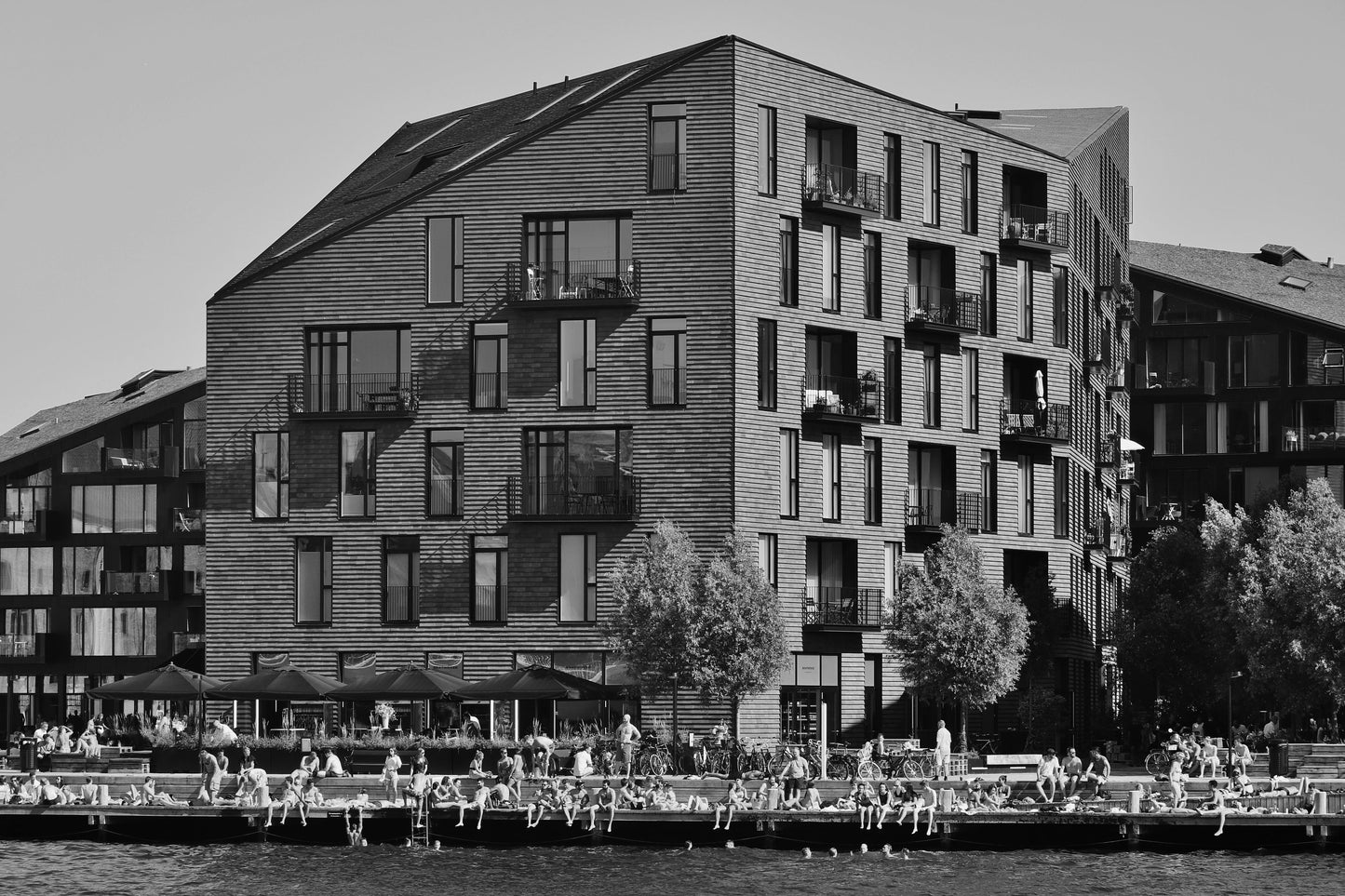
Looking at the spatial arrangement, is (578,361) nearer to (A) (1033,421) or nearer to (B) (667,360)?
(B) (667,360)

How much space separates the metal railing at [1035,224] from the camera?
315 feet

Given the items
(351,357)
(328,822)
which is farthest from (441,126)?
(328,822)

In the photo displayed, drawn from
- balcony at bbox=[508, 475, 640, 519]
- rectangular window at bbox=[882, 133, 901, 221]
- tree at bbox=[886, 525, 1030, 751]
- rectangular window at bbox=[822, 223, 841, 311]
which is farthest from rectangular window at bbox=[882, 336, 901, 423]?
balcony at bbox=[508, 475, 640, 519]

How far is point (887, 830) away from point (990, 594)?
2015cm

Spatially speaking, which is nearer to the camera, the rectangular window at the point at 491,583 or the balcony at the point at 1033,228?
the rectangular window at the point at 491,583

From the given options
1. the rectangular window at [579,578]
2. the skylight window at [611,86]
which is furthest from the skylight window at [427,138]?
the rectangular window at [579,578]

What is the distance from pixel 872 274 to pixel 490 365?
1500 centimetres

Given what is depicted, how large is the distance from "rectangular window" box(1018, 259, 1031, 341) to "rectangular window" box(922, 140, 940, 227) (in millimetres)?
5321

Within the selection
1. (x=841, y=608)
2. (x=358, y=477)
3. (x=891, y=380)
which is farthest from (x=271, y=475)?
(x=891, y=380)

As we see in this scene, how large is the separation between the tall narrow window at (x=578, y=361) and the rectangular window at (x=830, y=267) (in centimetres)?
901

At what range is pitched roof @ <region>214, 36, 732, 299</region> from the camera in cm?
8800

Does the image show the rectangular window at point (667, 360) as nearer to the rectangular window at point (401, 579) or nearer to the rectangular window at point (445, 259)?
the rectangular window at point (445, 259)

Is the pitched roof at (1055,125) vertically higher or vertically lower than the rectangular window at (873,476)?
higher

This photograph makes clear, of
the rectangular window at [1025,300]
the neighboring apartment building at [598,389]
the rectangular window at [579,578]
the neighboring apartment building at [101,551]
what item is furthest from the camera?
the neighboring apartment building at [101,551]
